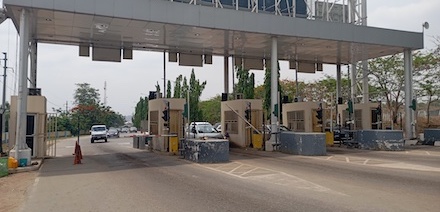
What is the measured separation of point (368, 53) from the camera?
79.0 ft

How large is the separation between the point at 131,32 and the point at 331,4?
43.5 feet

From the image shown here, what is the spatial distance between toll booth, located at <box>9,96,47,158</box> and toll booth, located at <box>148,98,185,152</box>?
222 inches

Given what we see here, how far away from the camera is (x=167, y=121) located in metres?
19.4

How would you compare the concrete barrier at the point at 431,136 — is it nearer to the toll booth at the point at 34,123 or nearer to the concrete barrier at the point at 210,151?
the concrete barrier at the point at 210,151

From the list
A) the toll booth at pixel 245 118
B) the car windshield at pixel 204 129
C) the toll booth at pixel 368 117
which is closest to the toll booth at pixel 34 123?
the car windshield at pixel 204 129

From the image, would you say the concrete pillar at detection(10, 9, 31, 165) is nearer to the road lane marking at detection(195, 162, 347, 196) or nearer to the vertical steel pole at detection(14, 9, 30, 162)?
the vertical steel pole at detection(14, 9, 30, 162)

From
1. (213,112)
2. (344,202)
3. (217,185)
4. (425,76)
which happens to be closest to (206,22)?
(217,185)

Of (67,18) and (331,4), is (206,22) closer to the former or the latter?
(67,18)

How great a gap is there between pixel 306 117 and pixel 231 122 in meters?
4.74

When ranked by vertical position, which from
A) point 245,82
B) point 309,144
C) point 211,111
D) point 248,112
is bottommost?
point 309,144

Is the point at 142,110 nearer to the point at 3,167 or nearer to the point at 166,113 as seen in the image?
the point at 166,113

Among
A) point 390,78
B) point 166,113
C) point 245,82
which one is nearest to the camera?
point 166,113

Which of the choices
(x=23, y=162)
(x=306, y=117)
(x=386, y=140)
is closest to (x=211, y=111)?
(x=306, y=117)

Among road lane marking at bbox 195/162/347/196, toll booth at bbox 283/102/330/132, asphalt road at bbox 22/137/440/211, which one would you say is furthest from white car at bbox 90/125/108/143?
road lane marking at bbox 195/162/347/196
